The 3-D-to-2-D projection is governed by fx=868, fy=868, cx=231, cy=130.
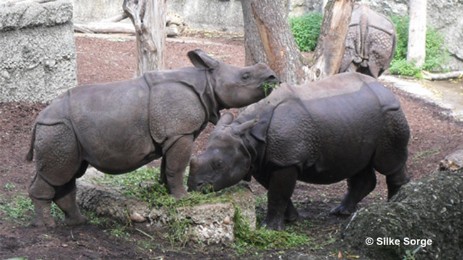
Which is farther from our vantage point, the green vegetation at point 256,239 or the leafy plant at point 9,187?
the leafy plant at point 9,187

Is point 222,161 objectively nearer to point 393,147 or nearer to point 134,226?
point 134,226

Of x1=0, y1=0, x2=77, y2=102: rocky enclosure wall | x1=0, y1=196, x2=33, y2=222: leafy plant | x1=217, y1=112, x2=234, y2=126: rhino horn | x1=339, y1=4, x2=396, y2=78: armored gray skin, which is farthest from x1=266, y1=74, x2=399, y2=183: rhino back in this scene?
x1=0, y1=0, x2=77, y2=102: rocky enclosure wall

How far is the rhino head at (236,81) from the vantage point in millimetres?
6570

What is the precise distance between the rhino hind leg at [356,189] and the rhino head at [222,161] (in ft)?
4.27

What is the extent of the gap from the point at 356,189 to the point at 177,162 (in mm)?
2188

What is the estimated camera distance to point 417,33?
17.1 meters

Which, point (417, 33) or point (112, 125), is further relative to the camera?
point (417, 33)

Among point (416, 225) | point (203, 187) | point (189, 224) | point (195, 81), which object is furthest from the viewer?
point (203, 187)

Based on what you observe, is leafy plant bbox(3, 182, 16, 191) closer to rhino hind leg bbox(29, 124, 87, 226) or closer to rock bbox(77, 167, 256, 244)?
rock bbox(77, 167, 256, 244)

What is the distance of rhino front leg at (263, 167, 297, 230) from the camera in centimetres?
708

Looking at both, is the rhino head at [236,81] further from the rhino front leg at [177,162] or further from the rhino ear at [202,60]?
the rhino front leg at [177,162]

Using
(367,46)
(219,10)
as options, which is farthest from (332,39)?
(219,10)

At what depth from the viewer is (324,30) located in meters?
9.69

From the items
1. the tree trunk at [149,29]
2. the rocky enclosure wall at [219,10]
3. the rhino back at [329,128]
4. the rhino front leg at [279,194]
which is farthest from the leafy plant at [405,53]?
the rhino front leg at [279,194]
